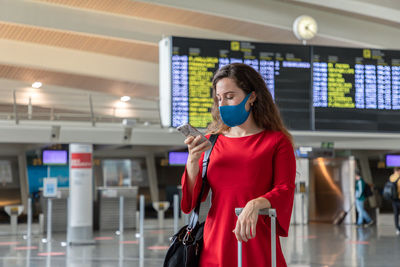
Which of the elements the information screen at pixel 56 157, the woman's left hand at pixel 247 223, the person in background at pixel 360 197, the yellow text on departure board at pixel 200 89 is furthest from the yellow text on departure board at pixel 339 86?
the information screen at pixel 56 157

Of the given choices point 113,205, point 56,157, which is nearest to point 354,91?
point 113,205

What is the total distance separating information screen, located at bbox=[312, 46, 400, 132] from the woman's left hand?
327 inches

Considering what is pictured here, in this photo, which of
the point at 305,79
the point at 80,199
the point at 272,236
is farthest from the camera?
the point at 80,199

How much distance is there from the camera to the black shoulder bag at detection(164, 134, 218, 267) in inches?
94.7

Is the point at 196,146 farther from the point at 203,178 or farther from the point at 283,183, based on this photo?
the point at 283,183

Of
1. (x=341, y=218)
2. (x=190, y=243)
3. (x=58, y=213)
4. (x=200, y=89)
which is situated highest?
(x=200, y=89)

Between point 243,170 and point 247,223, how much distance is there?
10.4 inches

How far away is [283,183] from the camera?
231 centimetres

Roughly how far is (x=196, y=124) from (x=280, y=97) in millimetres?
1599

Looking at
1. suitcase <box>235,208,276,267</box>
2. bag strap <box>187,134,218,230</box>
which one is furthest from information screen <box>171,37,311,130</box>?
suitcase <box>235,208,276,267</box>

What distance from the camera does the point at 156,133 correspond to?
653 inches

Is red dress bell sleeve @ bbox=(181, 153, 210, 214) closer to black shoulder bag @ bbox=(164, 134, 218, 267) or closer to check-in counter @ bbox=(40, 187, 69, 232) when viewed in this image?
black shoulder bag @ bbox=(164, 134, 218, 267)

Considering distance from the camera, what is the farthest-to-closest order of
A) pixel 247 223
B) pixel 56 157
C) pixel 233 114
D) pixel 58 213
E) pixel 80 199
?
1. pixel 56 157
2. pixel 58 213
3. pixel 80 199
4. pixel 233 114
5. pixel 247 223

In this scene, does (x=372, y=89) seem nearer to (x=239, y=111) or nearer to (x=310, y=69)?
(x=310, y=69)
